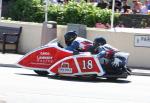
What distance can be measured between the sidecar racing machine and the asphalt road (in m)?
0.21

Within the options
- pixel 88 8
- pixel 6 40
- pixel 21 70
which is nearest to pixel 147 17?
pixel 88 8

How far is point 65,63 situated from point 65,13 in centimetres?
898

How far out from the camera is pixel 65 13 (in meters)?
26.3

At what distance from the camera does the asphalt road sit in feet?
43.5

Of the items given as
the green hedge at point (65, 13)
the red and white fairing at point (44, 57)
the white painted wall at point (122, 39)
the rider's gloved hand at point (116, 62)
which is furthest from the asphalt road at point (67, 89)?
the green hedge at point (65, 13)

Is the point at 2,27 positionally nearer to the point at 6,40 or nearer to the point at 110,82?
the point at 6,40

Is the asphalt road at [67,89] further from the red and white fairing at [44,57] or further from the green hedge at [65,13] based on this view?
the green hedge at [65,13]

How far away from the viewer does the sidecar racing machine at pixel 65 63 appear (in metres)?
17.4

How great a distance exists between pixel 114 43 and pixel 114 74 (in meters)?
5.55

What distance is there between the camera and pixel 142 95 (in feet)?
48.3

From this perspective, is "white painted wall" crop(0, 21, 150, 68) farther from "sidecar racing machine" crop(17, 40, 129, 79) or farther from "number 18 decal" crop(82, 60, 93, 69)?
"number 18 decal" crop(82, 60, 93, 69)

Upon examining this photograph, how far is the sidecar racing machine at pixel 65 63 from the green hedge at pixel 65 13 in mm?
7945

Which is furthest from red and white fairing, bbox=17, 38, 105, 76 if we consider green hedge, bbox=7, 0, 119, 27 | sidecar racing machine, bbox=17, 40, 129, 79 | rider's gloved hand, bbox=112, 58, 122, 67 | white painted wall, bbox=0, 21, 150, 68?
green hedge, bbox=7, 0, 119, 27

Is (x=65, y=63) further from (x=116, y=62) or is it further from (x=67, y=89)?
(x=67, y=89)
